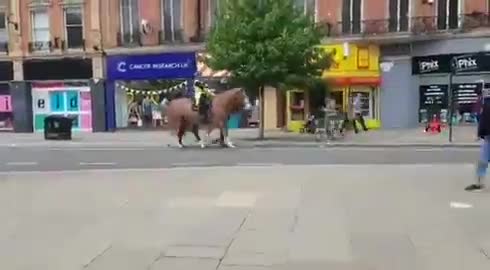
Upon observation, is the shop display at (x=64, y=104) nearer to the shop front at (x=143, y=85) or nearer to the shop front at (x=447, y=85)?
the shop front at (x=143, y=85)

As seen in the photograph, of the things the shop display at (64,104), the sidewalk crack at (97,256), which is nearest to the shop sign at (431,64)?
the shop display at (64,104)

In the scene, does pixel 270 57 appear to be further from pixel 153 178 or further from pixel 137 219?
pixel 137 219

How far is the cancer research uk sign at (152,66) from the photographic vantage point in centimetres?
3106

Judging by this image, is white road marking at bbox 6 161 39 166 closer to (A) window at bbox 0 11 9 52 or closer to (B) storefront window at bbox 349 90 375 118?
(B) storefront window at bbox 349 90 375 118

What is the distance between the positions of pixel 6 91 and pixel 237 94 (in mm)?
18923

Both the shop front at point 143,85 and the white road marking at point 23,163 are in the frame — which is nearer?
the white road marking at point 23,163

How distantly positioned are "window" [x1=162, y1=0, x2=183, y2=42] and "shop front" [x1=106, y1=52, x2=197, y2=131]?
1.08 metres

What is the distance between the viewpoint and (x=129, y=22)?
32406 mm

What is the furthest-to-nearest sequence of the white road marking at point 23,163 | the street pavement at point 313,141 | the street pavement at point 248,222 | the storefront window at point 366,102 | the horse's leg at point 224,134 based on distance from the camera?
the storefront window at point 366,102 < the street pavement at point 313,141 < the horse's leg at point 224,134 < the white road marking at point 23,163 < the street pavement at point 248,222

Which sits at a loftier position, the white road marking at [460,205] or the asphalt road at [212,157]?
the white road marking at [460,205]

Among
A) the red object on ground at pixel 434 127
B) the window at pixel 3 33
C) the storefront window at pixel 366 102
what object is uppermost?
the window at pixel 3 33

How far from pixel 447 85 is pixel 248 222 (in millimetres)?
22448

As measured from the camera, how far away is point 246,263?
6.07 m

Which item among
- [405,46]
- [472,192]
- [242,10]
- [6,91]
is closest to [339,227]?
[472,192]
